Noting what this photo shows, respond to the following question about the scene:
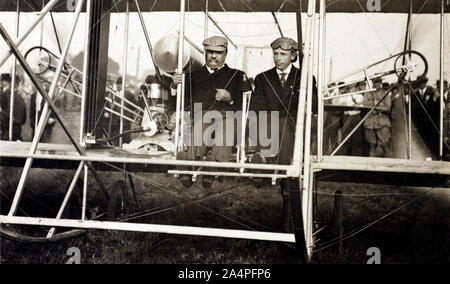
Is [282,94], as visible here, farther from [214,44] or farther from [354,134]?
[354,134]

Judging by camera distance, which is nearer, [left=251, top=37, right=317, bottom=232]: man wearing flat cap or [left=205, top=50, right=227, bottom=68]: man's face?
[left=251, top=37, right=317, bottom=232]: man wearing flat cap

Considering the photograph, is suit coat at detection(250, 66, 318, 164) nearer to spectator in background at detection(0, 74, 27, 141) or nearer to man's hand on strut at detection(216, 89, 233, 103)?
man's hand on strut at detection(216, 89, 233, 103)

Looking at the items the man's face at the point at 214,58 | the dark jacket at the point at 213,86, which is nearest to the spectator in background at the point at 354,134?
the dark jacket at the point at 213,86

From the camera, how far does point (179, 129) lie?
16.2 feet

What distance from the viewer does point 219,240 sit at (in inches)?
221

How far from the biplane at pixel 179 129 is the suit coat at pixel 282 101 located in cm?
23

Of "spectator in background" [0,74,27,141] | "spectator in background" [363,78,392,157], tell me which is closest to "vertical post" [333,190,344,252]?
"spectator in background" [363,78,392,157]

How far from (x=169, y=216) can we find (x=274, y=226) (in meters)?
1.56

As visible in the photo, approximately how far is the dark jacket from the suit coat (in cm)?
25

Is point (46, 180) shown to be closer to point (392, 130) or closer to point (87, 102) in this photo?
point (87, 102)

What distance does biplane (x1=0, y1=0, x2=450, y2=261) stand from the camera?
381cm

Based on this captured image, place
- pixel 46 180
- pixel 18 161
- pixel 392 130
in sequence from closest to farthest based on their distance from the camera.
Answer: pixel 18 161, pixel 46 180, pixel 392 130

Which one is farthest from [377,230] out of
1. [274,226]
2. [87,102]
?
[87,102]

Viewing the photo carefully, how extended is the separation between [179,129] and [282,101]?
1470 millimetres
